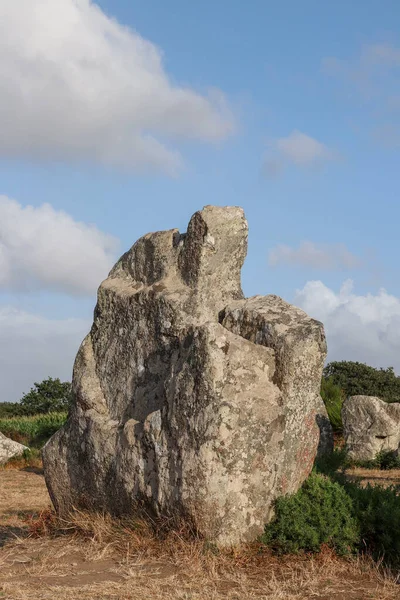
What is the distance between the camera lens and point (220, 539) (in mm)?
8164

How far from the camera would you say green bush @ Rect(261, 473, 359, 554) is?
814 cm

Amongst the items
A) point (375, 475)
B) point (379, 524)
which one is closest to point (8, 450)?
point (375, 475)

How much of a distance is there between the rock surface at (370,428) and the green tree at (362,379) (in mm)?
12469

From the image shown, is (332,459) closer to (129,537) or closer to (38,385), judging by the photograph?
(129,537)

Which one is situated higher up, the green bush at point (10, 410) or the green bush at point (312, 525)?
the green bush at point (10, 410)

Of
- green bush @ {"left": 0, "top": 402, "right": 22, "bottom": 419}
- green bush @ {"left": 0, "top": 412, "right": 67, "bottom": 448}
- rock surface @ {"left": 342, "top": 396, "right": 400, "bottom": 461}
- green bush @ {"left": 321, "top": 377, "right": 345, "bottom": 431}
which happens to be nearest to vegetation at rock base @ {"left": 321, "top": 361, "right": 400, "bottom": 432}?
green bush @ {"left": 321, "top": 377, "right": 345, "bottom": 431}

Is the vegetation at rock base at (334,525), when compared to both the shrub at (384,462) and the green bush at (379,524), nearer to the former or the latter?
the green bush at (379,524)

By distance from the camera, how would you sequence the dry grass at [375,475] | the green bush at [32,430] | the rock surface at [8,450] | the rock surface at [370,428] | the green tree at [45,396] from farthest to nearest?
the green tree at [45,396], the green bush at [32,430], the rock surface at [8,450], the rock surface at [370,428], the dry grass at [375,475]

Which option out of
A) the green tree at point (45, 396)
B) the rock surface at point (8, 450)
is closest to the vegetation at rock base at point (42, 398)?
the green tree at point (45, 396)

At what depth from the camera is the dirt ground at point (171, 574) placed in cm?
726

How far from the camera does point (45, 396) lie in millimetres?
43938

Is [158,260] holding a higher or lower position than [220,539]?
higher

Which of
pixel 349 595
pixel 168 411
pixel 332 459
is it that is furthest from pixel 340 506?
pixel 332 459

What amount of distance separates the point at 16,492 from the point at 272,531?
33.5 ft
